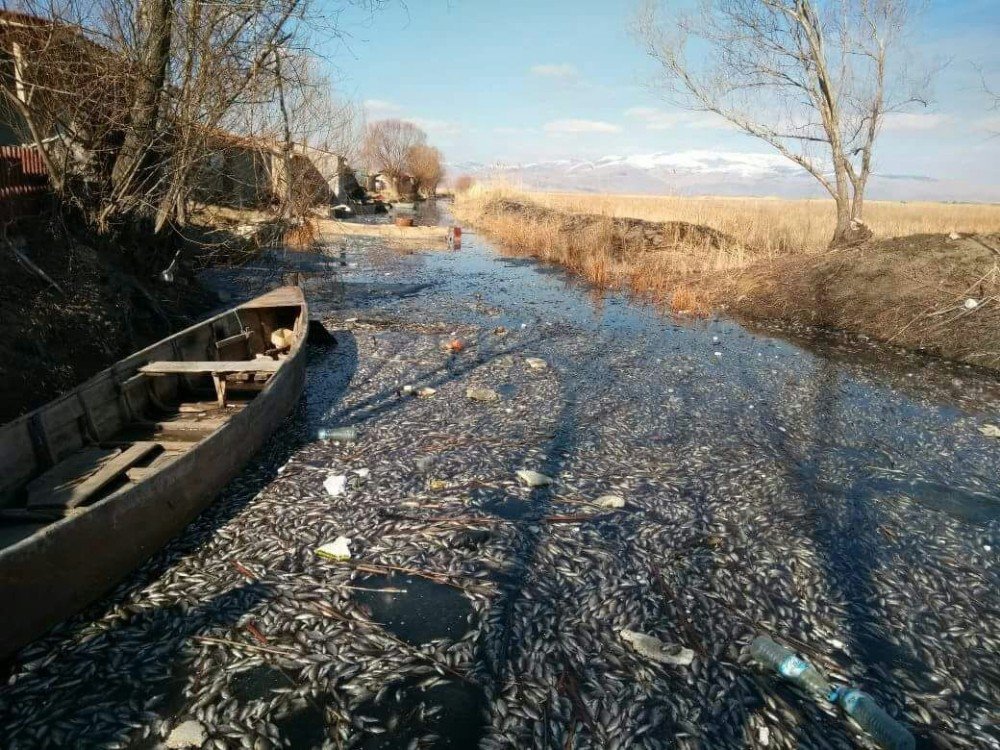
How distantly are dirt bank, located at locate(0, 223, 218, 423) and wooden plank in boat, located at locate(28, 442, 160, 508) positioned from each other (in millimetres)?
2715

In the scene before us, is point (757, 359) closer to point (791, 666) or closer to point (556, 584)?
point (556, 584)

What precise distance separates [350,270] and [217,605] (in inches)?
842

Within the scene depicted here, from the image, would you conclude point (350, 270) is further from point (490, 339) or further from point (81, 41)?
point (81, 41)

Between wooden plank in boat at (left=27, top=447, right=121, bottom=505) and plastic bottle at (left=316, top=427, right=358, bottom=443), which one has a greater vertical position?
wooden plank in boat at (left=27, top=447, right=121, bottom=505)

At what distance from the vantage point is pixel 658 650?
16.8 ft

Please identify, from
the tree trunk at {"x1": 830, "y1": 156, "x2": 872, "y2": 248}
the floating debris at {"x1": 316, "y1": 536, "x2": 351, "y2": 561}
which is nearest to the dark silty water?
the floating debris at {"x1": 316, "y1": 536, "x2": 351, "y2": 561}

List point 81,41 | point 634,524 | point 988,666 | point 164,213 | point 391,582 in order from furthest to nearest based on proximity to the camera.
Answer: point 164,213
point 81,41
point 634,524
point 391,582
point 988,666

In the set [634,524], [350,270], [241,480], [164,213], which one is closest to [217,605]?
[241,480]

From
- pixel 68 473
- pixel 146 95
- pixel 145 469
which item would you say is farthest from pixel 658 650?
pixel 146 95

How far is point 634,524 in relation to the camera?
7137mm

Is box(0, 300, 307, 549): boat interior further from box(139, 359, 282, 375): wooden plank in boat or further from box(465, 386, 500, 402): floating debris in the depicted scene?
box(465, 386, 500, 402): floating debris

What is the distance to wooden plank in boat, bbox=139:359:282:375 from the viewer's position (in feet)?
27.5

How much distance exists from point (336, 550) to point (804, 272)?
19.1 metres

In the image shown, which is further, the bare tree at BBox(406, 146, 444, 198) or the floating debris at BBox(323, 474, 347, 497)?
the bare tree at BBox(406, 146, 444, 198)
